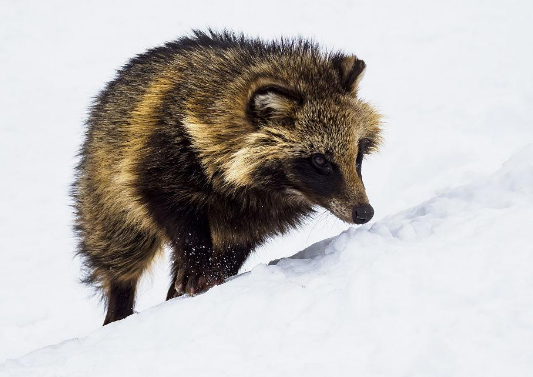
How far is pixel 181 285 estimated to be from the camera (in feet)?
17.4

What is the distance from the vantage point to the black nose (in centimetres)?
484

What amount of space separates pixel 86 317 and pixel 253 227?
16.4ft

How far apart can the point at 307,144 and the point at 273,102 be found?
13.5 inches

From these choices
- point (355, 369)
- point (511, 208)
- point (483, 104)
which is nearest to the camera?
point (355, 369)

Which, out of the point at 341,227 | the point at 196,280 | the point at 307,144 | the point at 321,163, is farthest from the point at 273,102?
the point at 341,227

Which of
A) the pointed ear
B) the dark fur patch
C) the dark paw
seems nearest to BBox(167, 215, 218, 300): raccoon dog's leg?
the dark paw

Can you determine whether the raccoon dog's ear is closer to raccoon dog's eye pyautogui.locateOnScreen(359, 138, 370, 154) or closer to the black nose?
raccoon dog's eye pyautogui.locateOnScreen(359, 138, 370, 154)

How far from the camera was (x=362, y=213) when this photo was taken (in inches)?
191

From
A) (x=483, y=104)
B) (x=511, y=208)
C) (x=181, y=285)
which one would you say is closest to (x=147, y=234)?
(x=181, y=285)

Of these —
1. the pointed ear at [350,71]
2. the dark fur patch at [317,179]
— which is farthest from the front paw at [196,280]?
the pointed ear at [350,71]

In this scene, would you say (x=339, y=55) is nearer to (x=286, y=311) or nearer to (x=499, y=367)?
(x=286, y=311)

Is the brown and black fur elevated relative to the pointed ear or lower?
lower

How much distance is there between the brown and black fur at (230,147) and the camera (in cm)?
500

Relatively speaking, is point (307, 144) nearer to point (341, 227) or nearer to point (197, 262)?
point (197, 262)
